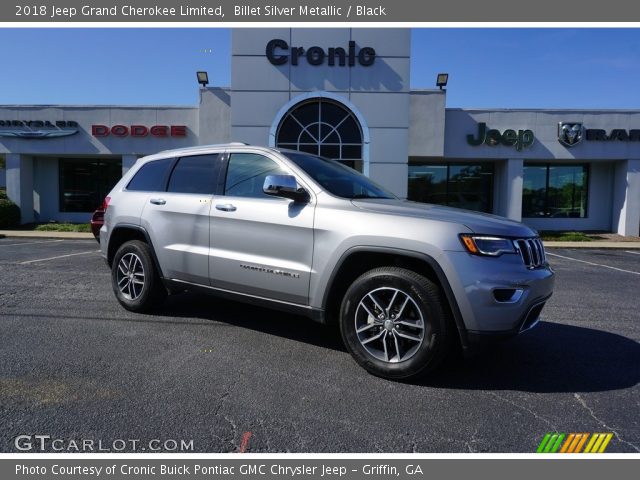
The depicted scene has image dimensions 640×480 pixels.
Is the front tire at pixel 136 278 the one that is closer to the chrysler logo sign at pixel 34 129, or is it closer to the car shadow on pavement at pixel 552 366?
the car shadow on pavement at pixel 552 366

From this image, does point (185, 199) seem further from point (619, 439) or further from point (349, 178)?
point (619, 439)

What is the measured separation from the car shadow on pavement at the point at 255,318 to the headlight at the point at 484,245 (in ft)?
5.28

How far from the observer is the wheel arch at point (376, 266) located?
126 inches

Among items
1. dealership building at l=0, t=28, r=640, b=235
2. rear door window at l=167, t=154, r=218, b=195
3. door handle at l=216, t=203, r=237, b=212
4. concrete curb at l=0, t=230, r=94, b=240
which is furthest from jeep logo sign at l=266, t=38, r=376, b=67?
door handle at l=216, t=203, r=237, b=212

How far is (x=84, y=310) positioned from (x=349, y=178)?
11.7 ft

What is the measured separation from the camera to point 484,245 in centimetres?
319

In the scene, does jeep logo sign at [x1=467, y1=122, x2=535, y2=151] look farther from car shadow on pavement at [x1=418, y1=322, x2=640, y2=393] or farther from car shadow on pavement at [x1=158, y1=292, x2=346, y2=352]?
car shadow on pavement at [x1=158, y1=292, x2=346, y2=352]

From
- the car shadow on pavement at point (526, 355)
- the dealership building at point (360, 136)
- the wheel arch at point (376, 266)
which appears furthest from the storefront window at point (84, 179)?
the wheel arch at point (376, 266)

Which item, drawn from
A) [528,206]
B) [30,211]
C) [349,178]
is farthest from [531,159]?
[30,211]

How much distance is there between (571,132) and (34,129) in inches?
913

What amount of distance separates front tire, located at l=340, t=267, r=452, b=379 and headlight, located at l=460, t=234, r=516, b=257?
0.39 metres

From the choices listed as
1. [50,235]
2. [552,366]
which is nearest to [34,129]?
[50,235]

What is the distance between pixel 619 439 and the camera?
2633 millimetres

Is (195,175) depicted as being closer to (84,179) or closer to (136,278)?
(136,278)
